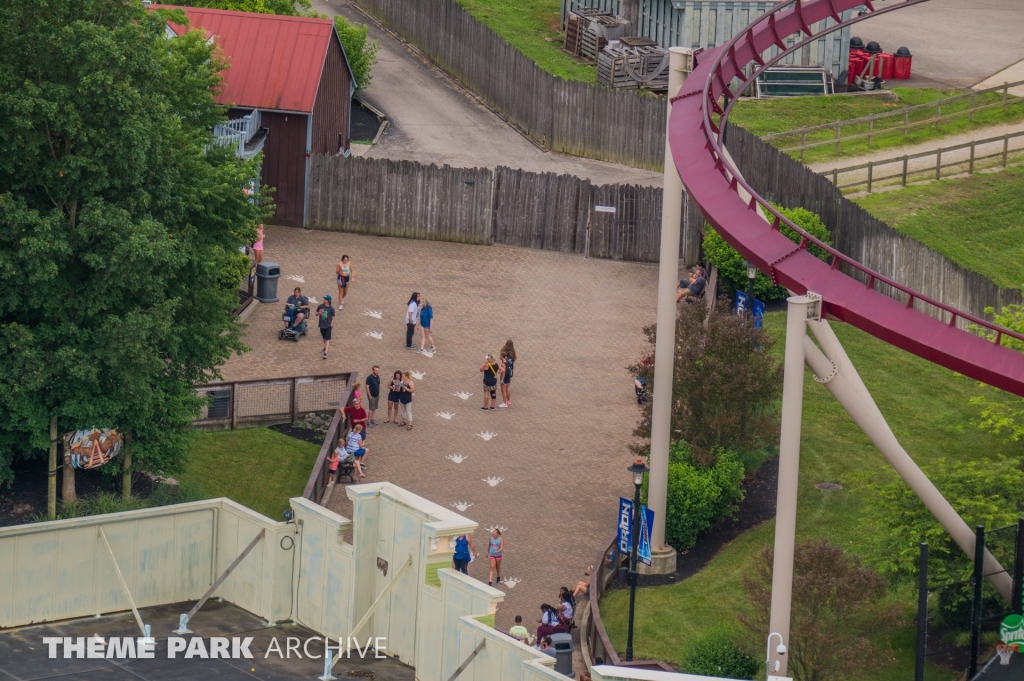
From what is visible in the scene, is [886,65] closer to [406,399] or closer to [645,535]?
[406,399]

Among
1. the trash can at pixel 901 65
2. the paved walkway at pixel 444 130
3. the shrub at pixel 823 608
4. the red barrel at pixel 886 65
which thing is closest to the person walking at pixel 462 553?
the shrub at pixel 823 608

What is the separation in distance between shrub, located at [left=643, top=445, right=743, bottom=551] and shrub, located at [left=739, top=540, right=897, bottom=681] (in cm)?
582

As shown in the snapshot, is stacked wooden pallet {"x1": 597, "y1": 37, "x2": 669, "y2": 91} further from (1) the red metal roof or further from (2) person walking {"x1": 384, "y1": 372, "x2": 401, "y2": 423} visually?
(2) person walking {"x1": 384, "y1": 372, "x2": 401, "y2": 423}

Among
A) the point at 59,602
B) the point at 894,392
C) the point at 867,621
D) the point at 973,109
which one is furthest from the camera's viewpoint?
the point at 973,109

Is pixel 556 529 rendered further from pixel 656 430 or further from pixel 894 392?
pixel 894 392

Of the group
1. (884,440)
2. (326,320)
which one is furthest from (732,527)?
(326,320)

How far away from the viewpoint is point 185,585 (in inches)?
1125

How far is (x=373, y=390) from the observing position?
38344mm

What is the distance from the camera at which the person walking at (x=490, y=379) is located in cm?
3909

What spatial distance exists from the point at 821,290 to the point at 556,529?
1106 centimetres

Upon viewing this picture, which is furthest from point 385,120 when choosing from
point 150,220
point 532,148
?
point 150,220

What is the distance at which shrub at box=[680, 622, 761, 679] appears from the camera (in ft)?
92.4

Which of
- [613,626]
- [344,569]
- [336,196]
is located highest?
[336,196]

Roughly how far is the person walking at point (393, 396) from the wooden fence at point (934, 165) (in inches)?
645
